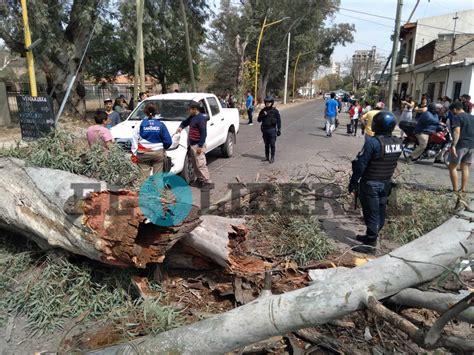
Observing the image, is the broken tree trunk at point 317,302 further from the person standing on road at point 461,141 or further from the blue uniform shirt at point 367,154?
the person standing on road at point 461,141

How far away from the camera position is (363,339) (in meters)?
2.98

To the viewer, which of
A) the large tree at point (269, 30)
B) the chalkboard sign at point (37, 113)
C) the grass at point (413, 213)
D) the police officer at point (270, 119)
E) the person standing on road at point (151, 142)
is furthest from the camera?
the large tree at point (269, 30)

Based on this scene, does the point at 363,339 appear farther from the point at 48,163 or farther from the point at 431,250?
the point at 48,163

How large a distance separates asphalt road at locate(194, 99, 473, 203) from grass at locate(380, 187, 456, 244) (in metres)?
1.08

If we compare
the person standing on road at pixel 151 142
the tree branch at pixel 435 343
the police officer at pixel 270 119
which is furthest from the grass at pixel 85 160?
the police officer at pixel 270 119

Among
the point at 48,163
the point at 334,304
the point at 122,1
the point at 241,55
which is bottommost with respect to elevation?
the point at 334,304

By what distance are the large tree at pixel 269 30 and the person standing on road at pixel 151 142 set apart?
28507 mm

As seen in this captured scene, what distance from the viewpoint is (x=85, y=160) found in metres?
4.34

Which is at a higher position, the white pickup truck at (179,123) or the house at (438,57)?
the house at (438,57)

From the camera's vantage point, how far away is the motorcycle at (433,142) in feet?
31.8

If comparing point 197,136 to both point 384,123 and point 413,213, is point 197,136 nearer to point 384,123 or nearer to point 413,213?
point 384,123

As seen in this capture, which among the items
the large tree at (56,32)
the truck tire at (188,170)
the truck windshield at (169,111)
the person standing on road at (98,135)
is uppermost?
the large tree at (56,32)

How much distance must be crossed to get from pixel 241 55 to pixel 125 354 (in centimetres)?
2370

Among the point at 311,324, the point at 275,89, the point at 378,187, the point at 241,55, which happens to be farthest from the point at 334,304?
the point at 275,89
